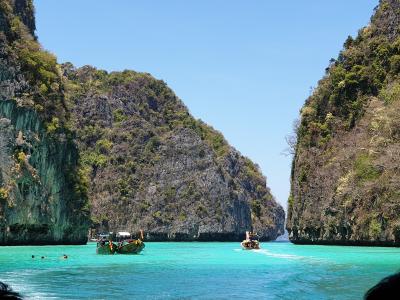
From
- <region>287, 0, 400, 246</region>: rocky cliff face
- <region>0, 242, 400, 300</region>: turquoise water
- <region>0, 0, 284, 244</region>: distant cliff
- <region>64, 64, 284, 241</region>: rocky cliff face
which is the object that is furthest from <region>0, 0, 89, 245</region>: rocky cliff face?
<region>64, 64, 284, 241</region>: rocky cliff face

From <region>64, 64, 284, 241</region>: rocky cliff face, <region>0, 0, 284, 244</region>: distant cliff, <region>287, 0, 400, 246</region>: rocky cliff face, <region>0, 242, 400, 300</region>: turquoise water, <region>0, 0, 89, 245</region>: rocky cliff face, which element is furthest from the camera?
<region>64, 64, 284, 241</region>: rocky cliff face

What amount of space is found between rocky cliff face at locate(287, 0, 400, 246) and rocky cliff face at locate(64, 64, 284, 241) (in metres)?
35.0

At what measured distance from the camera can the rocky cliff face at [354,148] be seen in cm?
4525

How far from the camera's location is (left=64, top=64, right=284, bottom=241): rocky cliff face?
345 feet

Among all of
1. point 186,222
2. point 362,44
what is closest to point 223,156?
point 186,222

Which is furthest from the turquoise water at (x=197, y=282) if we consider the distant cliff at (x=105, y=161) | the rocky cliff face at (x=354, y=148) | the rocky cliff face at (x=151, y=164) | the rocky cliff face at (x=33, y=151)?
the rocky cliff face at (x=151, y=164)

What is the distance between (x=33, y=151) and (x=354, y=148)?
2937cm

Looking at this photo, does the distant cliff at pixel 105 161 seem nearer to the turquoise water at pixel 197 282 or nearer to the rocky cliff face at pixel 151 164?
the rocky cliff face at pixel 151 164

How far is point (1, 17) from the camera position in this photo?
58.5 metres

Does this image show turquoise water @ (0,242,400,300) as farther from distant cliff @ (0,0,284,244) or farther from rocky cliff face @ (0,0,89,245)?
distant cliff @ (0,0,284,244)

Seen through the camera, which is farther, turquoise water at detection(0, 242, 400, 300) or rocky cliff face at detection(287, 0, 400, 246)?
rocky cliff face at detection(287, 0, 400, 246)

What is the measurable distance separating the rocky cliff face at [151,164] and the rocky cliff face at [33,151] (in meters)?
36.9

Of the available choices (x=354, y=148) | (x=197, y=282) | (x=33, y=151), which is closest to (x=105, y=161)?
(x=33, y=151)

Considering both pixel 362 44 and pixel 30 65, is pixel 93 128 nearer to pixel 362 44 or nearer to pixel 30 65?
pixel 30 65
